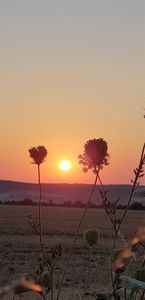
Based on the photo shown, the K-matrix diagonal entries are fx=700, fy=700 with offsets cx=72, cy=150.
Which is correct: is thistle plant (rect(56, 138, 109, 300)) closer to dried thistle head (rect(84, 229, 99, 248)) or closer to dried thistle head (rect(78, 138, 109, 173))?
dried thistle head (rect(78, 138, 109, 173))

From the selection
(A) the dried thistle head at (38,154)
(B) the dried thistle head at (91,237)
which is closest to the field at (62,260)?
(B) the dried thistle head at (91,237)

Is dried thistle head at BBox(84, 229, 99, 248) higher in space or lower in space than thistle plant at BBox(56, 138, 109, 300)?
lower

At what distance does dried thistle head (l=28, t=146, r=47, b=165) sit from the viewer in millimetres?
3242

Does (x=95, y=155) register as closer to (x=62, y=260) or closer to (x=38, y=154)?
(x=38, y=154)

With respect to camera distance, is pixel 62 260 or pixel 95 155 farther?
pixel 62 260

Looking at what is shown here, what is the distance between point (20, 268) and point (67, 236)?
12316 millimetres

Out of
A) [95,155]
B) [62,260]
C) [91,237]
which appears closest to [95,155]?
[95,155]

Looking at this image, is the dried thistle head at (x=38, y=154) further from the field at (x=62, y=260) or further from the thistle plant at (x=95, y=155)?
the field at (x=62, y=260)

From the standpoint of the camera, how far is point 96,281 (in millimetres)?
14938

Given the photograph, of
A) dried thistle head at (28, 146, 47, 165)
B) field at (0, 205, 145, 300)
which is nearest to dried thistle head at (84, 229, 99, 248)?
dried thistle head at (28, 146, 47, 165)

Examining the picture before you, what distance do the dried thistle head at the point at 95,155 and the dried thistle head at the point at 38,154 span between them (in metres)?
0.19

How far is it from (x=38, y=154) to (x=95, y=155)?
0.41 metres

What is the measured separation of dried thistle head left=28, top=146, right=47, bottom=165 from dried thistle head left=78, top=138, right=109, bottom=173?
19 centimetres

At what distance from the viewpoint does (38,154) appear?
3.30 meters
